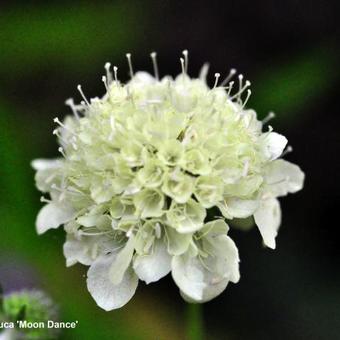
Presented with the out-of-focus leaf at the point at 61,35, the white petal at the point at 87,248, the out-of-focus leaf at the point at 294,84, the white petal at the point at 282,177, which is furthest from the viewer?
the out-of-focus leaf at the point at 61,35

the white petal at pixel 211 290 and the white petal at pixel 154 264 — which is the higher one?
the white petal at pixel 154 264

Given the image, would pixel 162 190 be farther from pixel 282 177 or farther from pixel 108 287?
pixel 282 177

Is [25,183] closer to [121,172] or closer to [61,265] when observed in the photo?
[61,265]

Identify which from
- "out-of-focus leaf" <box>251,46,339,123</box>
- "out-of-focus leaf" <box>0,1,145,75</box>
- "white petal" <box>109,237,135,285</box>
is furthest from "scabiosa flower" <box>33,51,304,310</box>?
"out-of-focus leaf" <box>0,1,145,75</box>

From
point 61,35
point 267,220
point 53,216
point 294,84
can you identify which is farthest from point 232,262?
point 61,35

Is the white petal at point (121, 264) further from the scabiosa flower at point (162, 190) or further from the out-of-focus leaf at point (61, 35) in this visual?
the out-of-focus leaf at point (61, 35)

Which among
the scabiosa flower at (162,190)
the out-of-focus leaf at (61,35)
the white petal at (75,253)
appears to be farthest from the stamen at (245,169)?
the out-of-focus leaf at (61,35)
